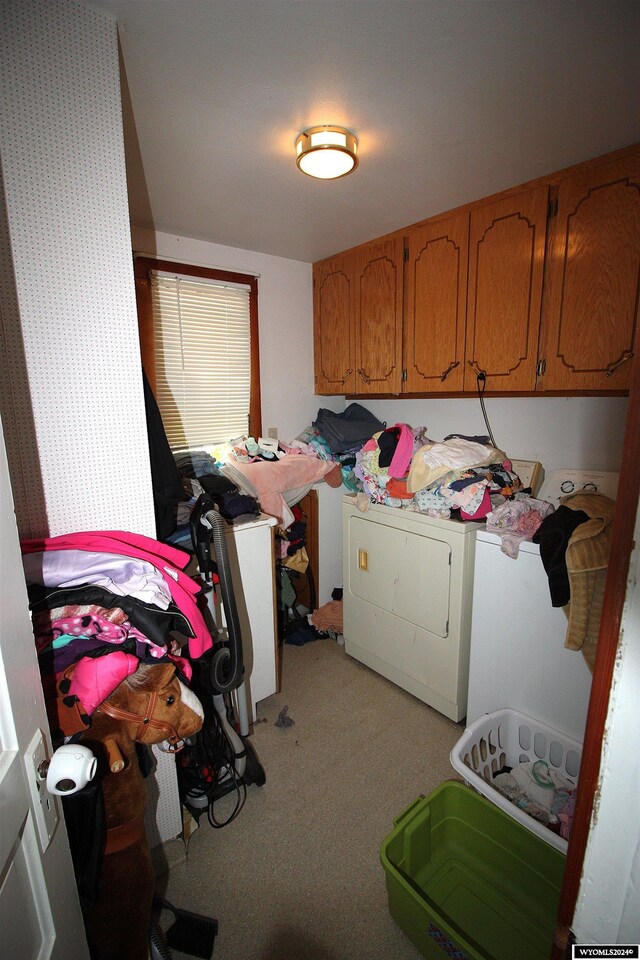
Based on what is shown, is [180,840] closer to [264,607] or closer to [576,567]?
[264,607]

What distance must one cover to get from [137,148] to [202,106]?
0.40 metres

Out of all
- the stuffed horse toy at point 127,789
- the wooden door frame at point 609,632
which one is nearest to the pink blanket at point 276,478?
the stuffed horse toy at point 127,789

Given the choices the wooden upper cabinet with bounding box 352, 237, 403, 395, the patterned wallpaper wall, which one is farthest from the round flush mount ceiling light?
the wooden upper cabinet with bounding box 352, 237, 403, 395

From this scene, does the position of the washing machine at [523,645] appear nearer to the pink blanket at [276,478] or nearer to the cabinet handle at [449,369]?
the cabinet handle at [449,369]

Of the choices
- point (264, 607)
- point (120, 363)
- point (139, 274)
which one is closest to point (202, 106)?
point (120, 363)

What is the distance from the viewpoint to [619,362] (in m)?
1.73

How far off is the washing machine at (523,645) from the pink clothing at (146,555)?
1.36 metres

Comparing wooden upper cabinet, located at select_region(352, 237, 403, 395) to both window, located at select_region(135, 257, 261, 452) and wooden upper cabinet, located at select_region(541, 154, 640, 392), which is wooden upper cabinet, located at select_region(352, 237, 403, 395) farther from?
wooden upper cabinet, located at select_region(541, 154, 640, 392)

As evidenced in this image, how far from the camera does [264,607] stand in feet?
7.05

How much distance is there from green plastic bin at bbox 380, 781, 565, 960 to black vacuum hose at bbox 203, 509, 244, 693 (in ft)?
2.29

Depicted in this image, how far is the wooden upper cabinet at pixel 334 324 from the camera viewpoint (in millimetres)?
2867

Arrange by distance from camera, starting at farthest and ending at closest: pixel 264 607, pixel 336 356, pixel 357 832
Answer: pixel 336 356
pixel 264 607
pixel 357 832

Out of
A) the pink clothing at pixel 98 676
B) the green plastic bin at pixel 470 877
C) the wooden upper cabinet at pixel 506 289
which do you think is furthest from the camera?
the wooden upper cabinet at pixel 506 289

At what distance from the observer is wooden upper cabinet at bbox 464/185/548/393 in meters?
1.94
